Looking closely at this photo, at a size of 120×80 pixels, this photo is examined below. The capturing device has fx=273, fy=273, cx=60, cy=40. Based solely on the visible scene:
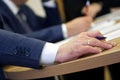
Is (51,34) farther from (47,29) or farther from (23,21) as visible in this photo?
Result: (23,21)

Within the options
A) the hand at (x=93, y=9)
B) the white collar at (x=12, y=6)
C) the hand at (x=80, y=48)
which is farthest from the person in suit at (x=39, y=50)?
the hand at (x=93, y=9)

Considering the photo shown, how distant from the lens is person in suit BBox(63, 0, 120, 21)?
5.74ft

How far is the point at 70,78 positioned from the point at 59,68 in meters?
0.17

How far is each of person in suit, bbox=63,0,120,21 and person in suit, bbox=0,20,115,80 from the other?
3.16ft

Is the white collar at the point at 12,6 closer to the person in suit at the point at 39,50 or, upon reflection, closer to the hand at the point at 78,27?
the hand at the point at 78,27

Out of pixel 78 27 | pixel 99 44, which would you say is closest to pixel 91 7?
pixel 78 27

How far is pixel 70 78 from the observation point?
35.5 inches

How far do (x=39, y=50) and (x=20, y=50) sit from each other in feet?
0.18

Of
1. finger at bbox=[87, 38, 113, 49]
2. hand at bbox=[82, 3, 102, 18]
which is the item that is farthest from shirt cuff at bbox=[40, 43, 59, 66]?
hand at bbox=[82, 3, 102, 18]

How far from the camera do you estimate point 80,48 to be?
0.75m

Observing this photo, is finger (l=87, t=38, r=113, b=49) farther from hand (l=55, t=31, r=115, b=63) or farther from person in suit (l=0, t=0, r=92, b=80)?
person in suit (l=0, t=0, r=92, b=80)

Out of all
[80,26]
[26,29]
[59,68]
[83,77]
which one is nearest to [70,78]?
[83,77]

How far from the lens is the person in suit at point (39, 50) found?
75cm

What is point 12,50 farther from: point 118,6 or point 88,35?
point 118,6
